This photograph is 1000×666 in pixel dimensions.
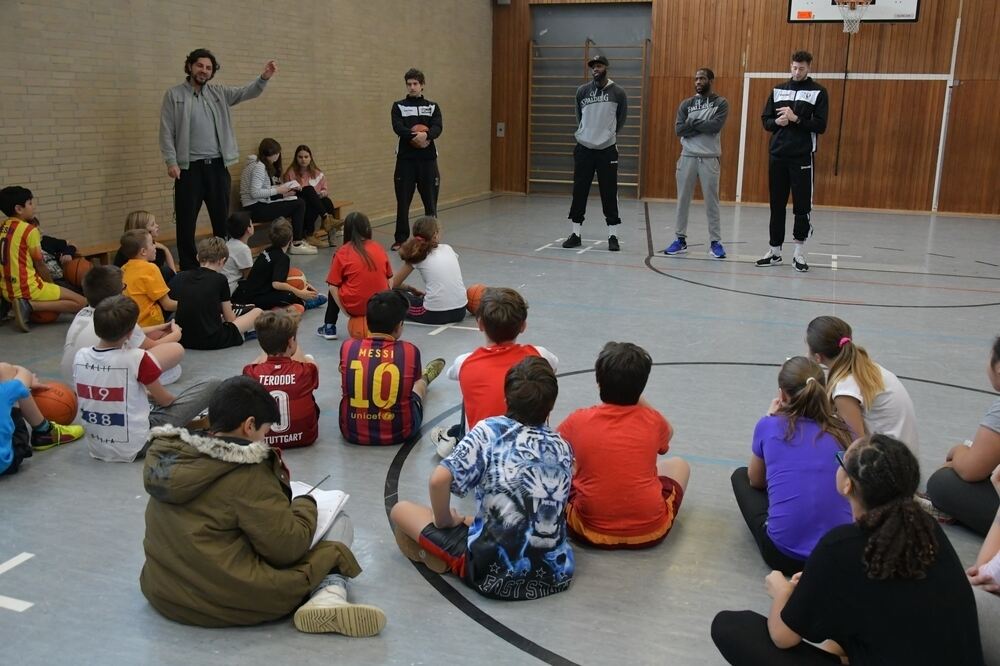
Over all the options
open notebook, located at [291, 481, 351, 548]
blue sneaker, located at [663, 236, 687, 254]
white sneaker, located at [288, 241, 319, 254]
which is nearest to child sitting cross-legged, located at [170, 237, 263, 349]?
open notebook, located at [291, 481, 351, 548]

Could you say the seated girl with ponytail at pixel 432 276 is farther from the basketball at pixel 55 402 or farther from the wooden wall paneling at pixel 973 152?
the wooden wall paneling at pixel 973 152

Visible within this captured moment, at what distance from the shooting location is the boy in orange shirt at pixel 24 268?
6.05 m

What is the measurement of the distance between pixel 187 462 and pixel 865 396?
245cm

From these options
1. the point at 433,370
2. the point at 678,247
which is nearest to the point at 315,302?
the point at 433,370

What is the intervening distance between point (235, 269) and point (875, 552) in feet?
18.9

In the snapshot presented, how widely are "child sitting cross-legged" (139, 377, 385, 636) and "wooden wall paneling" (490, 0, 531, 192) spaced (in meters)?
13.4

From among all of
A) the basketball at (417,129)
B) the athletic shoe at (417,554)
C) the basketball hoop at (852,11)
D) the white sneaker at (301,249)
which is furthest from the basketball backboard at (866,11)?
the athletic shoe at (417,554)

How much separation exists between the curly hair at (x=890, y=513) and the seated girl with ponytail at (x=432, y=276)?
14.3 feet

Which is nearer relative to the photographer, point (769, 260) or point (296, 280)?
point (296, 280)

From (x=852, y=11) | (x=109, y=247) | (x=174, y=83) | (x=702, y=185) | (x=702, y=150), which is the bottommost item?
(x=109, y=247)

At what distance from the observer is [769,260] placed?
8.99 metres

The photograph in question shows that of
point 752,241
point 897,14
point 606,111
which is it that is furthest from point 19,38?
point 897,14

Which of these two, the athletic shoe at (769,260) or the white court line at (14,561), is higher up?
the athletic shoe at (769,260)

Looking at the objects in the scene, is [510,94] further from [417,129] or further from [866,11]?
[417,129]
